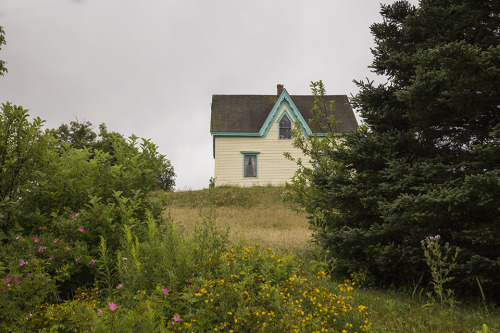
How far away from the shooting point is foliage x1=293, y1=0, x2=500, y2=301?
5625 millimetres

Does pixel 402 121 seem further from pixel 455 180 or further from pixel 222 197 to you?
pixel 222 197

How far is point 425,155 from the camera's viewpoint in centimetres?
712

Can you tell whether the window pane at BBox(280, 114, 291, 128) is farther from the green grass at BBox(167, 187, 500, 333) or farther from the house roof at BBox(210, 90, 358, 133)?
the green grass at BBox(167, 187, 500, 333)

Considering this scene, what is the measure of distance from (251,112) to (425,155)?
1873 centimetres

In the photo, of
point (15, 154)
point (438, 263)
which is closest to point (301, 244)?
point (438, 263)

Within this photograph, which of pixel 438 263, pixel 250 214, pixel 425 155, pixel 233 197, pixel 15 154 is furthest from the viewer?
pixel 233 197

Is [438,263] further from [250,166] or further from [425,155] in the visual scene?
[250,166]

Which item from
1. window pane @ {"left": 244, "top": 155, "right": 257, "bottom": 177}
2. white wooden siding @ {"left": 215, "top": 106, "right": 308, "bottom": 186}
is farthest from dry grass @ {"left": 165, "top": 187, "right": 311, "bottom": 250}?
window pane @ {"left": 244, "top": 155, "right": 257, "bottom": 177}

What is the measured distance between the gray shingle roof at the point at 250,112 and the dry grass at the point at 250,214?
433cm

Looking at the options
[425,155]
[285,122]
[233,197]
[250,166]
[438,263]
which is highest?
[285,122]

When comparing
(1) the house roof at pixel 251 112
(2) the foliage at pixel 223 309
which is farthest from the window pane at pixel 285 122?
(2) the foliage at pixel 223 309

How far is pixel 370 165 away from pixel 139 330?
17.2 ft

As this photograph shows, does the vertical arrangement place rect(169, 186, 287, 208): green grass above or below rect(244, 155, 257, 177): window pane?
below

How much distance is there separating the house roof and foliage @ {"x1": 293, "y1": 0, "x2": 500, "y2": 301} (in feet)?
51.6
